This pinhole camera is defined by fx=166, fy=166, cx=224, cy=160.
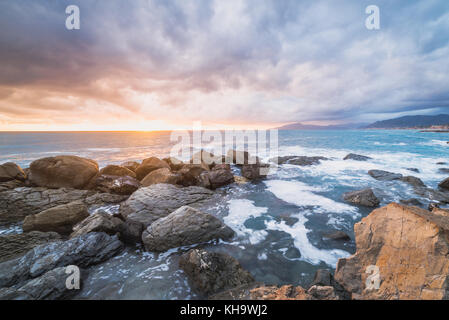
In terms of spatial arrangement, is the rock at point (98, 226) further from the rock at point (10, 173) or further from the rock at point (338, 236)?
the rock at point (10, 173)

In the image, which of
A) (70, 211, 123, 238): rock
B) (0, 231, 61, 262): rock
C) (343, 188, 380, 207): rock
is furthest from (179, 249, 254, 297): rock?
(343, 188, 380, 207): rock

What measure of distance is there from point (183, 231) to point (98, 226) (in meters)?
2.85

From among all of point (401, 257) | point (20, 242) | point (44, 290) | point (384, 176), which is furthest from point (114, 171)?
point (384, 176)

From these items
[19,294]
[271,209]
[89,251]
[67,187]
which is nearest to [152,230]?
[89,251]

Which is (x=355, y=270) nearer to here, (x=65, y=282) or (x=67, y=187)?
(x=65, y=282)

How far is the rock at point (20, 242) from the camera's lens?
4.91 metres

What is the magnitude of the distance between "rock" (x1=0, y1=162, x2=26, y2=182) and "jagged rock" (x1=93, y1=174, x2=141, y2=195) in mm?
4090

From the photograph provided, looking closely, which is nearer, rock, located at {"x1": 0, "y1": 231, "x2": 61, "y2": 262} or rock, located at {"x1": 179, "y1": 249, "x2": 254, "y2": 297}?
rock, located at {"x1": 179, "y1": 249, "x2": 254, "y2": 297}

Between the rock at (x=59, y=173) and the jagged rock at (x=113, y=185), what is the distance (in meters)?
0.77

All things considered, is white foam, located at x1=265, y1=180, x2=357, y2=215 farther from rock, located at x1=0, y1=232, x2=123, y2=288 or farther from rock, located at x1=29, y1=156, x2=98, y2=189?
rock, located at x1=29, y1=156, x2=98, y2=189

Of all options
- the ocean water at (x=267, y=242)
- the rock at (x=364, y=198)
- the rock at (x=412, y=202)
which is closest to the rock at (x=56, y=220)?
the ocean water at (x=267, y=242)

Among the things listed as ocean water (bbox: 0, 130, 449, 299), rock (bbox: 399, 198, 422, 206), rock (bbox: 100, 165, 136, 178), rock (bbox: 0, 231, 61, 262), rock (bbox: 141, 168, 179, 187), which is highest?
rock (bbox: 100, 165, 136, 178)

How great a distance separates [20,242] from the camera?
522cm

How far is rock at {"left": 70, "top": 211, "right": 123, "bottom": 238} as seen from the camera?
18.2ft
